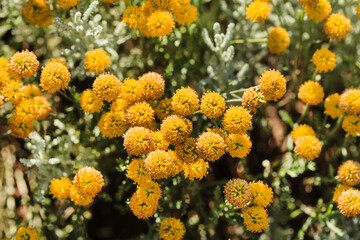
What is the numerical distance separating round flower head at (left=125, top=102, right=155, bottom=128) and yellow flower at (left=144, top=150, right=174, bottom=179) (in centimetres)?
21

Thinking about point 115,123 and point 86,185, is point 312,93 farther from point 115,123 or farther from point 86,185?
point 86,185

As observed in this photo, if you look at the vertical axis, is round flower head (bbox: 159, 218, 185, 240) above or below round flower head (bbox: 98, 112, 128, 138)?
below

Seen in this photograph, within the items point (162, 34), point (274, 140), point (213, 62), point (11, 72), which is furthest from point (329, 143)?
point (11, 72)

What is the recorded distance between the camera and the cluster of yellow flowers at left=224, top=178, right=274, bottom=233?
6.52ft

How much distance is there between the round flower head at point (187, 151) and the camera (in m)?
2.01

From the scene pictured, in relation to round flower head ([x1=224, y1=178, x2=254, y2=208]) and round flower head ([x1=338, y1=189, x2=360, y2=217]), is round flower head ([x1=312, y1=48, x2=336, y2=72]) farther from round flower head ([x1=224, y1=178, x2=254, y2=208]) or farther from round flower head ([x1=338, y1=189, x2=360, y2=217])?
→ round flower head ([x1=224, y1=178, x2=254, y2=208])

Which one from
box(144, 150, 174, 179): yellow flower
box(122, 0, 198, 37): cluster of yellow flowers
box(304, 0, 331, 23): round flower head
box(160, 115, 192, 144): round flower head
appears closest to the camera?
box(144, 150, 174, 179): yellow flower

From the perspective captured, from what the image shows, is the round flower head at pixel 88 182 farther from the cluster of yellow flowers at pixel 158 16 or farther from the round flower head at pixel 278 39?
the round flower head at pixel 278 39

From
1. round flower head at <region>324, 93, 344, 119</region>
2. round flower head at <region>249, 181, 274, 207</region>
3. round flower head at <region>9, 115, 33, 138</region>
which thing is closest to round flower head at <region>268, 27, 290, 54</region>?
round flower head at <region>324, 93, 344, 119</region>

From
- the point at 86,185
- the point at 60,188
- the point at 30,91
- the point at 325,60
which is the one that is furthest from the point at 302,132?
the point at 30,91

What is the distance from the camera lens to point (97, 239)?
2.97m

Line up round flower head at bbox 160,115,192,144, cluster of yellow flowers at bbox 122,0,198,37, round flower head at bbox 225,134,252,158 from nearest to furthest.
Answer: round flower head at bbox 160,115,192,144, round flower head at bbox 225,134,252,158, cluster of yellow flowers at bbox 122,0,198,37

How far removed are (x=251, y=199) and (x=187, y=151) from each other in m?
0.43

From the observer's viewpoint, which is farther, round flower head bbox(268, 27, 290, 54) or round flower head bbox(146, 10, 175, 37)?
round flower head bbox(268, 27, 290, 54)
